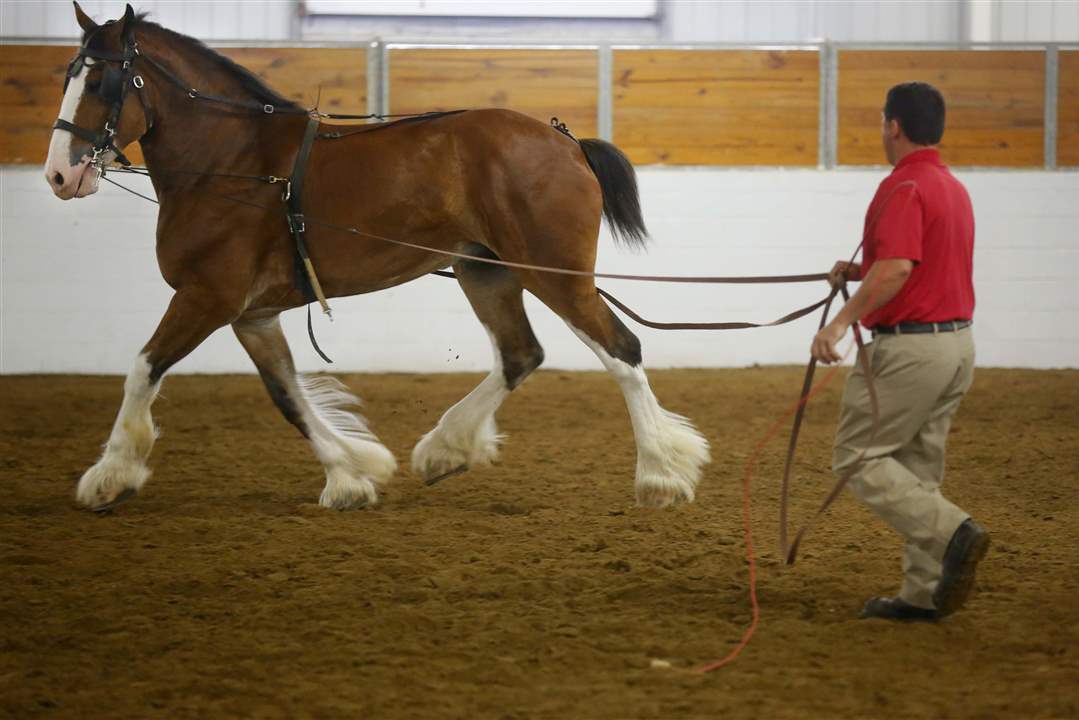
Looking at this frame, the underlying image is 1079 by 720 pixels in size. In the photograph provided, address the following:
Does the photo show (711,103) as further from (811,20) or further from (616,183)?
(616,183)

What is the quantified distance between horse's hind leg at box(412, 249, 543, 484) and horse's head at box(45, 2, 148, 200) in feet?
5.00

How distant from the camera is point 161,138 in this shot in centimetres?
492

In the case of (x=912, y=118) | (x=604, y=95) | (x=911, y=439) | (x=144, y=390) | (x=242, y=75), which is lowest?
(x=144, y=390)

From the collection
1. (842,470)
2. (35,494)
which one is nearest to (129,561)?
(35,494)

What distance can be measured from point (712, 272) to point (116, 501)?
5.90 meters

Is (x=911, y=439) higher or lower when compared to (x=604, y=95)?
lower


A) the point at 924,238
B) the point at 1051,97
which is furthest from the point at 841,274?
the point at 1051,97

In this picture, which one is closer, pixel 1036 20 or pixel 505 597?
pixel 505 597

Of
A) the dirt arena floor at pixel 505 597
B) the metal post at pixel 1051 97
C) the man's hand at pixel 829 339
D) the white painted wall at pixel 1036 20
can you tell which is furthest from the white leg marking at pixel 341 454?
the white painted wall at pixel 1036 20

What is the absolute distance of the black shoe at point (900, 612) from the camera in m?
3.33

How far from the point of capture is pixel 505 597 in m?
3.64

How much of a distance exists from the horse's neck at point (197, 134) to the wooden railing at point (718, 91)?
447cm

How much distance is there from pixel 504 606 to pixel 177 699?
1.07 meters

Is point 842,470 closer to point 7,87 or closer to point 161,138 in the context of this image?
point 161,138
